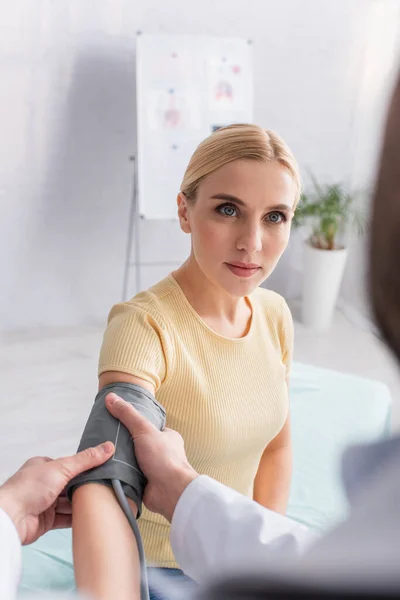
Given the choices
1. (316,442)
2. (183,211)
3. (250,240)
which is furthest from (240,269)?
(316,442)

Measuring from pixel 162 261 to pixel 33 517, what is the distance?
2726 mm

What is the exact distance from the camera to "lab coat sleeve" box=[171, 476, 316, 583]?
77 centimetres

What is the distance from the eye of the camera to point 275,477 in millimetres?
1498

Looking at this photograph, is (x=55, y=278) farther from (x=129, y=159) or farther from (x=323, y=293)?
(x=323, y=293)

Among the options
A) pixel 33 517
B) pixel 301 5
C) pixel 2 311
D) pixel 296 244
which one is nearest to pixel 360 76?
pixel 301 5

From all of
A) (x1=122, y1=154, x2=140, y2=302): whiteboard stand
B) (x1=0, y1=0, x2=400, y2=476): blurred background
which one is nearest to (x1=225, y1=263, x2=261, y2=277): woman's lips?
(x1=0, y1=0, x2=400, y2=476): blurred background

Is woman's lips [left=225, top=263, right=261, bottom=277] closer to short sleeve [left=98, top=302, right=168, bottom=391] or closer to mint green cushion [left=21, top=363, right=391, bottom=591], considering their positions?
short sleeve [left=98, top=302, right=168, bottom=391]

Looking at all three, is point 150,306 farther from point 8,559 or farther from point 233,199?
point 8,559

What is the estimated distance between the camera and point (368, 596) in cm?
38

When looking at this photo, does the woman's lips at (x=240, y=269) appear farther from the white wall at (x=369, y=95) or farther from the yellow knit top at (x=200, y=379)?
the white wall at (x=369, y=95)

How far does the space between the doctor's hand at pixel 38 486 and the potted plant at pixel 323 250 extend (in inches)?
107

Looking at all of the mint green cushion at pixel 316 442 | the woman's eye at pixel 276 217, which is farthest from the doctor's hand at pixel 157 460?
the mint green cushion at pixel 316 442

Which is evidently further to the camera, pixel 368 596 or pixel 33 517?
pixel 33 517

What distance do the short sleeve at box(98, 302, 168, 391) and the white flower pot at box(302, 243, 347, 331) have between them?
96.3 inches
